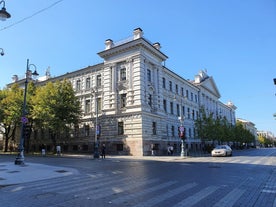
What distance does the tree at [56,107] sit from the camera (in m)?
35.7

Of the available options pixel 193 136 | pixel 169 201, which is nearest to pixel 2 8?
pixel 169 201

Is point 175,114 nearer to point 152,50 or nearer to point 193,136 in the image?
point 193,136

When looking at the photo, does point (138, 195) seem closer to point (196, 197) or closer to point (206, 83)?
point (196, 197)

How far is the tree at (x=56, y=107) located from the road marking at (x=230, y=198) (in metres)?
30.3

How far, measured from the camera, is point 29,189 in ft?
32.8

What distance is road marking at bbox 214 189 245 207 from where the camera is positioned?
23.2 ft

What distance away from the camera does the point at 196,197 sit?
794cm

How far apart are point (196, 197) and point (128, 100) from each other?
28.0 metres

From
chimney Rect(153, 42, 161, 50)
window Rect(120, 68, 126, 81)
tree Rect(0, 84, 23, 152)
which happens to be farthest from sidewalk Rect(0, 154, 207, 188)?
chimney Rect(153, 42, 161, 50)

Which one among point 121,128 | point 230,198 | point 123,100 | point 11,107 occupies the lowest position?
point 230,198

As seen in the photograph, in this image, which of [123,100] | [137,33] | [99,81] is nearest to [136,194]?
[123,100]

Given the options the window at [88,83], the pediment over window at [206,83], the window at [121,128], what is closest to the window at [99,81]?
the window at [88,83]

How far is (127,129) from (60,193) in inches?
1019

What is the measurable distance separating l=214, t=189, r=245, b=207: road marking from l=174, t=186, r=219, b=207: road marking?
0.61 m
